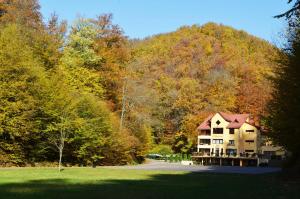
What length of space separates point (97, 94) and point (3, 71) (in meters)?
17.4

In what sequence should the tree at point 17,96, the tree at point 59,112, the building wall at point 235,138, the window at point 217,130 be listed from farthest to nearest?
1. the window at point 217,130
2. the building wall at point 235,138
3. the tree at point 59,112
4. the tree at point 17,96

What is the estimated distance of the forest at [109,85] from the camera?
37.6m

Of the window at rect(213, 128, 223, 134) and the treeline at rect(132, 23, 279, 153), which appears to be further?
the treeline at rect(132, 23, 279, 153)

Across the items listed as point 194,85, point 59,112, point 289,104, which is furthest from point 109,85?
point 289,104

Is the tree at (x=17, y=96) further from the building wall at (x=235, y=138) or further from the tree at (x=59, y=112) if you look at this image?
the building wall at (x=235, y=138)

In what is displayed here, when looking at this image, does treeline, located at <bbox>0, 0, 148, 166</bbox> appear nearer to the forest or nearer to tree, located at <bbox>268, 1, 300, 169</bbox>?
the forest

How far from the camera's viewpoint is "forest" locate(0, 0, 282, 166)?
123 ft

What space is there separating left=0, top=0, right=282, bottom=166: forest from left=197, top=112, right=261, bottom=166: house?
7.57 feet

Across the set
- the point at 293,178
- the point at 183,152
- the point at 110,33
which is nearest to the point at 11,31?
the point at 110,33

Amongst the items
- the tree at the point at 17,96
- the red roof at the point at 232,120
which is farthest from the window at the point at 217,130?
the tree at the point at 17,96

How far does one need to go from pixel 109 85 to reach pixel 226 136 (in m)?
25.5

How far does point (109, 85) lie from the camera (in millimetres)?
58875

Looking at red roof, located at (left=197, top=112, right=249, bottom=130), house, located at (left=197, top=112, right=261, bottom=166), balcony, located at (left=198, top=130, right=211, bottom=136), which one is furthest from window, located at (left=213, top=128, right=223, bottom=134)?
red roof, located at (left=197, top=112, right=249, bottom=130)

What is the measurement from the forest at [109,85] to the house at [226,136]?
2.31 m
